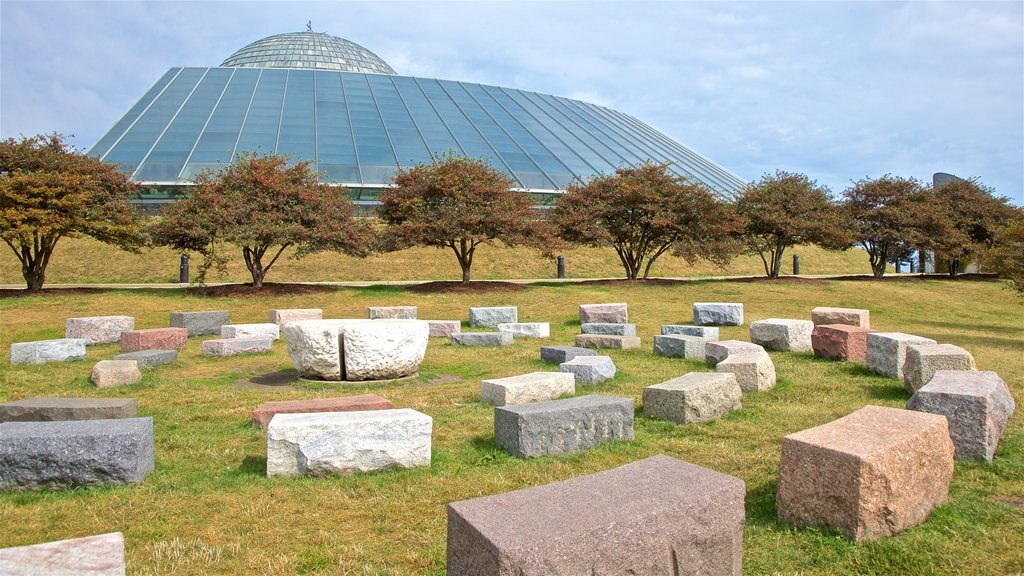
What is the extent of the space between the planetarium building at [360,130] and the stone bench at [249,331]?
920 inches

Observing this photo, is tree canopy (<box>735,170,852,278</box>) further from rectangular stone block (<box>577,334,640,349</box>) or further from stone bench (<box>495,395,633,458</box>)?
stone bench (<box>495,395,633,458</box>)

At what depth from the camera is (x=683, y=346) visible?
38.0 feet

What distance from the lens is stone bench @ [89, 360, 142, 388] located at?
9.30 meters

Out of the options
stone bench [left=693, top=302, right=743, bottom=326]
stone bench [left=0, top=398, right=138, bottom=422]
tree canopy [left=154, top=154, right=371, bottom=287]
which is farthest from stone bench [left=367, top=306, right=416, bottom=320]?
stone bench [left=0, top=398, right=138, bottom=422]

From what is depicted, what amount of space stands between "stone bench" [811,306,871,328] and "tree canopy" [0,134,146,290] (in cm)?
2080

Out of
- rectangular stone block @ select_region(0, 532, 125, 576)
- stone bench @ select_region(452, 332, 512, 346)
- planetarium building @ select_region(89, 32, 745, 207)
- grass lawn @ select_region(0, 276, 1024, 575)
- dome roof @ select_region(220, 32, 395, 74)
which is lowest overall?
grass lawn @ select_region(0, 276, 1024, 575)

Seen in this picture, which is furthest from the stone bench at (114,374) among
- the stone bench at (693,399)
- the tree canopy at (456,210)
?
the tree canopy at (456,210)

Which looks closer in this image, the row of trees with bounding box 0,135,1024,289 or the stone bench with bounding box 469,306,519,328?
the stone bench with bounding box 469,306,519,328

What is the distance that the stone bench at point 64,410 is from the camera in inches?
250

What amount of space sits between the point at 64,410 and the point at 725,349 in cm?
863

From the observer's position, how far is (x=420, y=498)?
4.84 metres

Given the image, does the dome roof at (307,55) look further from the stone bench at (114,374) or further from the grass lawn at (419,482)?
the stone bench at (114,374)

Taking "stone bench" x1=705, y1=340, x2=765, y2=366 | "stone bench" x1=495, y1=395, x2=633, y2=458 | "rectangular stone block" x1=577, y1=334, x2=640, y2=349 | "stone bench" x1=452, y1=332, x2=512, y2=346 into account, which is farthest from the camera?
"stone bench" x1=452, y1=332, x2=512, y2=346

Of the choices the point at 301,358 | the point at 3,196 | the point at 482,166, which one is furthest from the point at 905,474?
the point at 3,196
